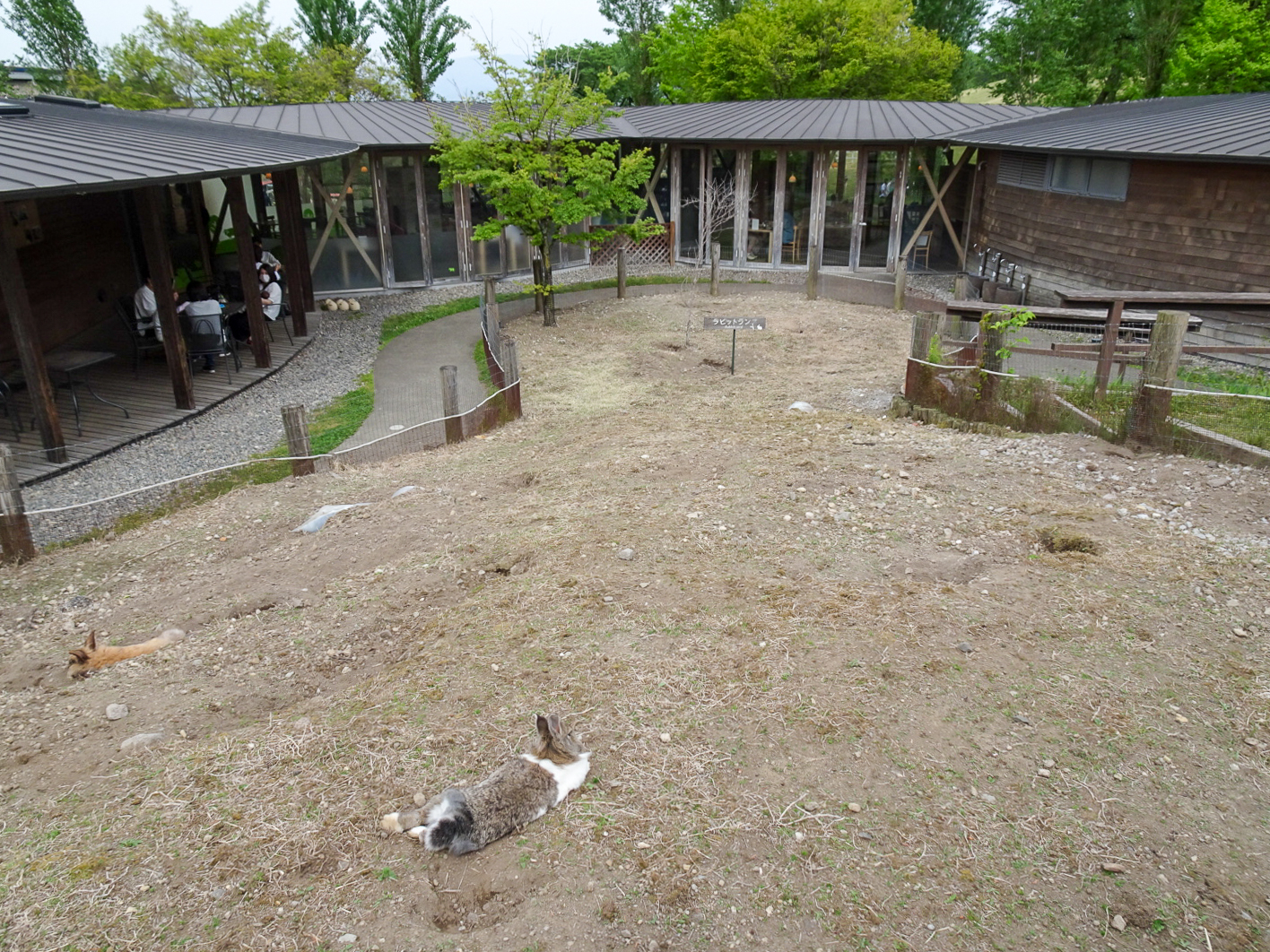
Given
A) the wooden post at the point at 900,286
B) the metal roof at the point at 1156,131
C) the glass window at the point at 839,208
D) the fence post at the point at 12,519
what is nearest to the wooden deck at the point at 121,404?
the fence post at the point at 12,519

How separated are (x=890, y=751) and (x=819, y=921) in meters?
1.03

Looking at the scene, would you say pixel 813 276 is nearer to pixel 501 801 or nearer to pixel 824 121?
pixel 824 121

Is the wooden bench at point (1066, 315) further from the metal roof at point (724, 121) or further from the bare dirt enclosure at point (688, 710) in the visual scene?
the metal roof at point (724, 121)

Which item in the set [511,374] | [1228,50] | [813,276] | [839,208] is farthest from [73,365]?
[1228,50]

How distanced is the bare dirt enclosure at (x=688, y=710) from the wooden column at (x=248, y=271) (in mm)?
5645

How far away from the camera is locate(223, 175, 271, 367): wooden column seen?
12.5m

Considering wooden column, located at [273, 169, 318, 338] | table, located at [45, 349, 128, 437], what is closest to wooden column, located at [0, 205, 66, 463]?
table, located at [45, 349, 128, 437]

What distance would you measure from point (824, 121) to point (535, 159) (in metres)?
8.36

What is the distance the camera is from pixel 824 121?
20.6 meters

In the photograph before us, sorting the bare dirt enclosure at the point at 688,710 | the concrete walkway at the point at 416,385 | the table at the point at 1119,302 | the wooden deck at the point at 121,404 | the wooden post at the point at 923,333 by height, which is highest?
the table at the point at 1119,302

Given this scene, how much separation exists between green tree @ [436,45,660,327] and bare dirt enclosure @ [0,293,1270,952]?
8.68m

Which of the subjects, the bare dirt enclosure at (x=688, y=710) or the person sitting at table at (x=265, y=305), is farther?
the person sitting at table at (x=265, y=305)

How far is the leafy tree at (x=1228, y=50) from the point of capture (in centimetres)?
2297

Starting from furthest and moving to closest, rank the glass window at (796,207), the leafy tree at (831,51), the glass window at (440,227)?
the leafy tree at (831,51), the glass window at (796,207), the glass window at (440,227)
